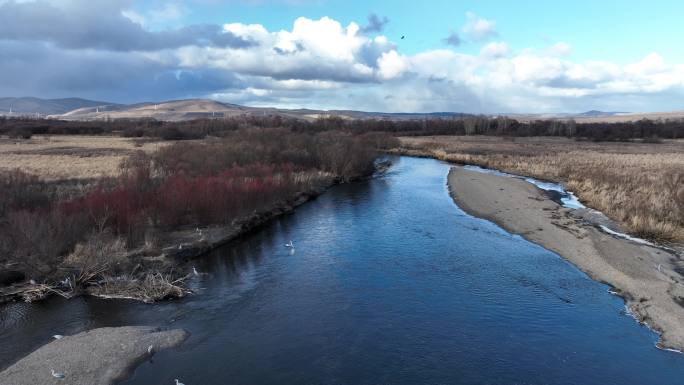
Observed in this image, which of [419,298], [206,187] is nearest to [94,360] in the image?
[419,298]

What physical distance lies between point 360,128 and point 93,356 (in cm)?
10808

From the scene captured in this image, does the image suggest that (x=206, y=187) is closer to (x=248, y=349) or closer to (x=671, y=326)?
(x=248, y=349)

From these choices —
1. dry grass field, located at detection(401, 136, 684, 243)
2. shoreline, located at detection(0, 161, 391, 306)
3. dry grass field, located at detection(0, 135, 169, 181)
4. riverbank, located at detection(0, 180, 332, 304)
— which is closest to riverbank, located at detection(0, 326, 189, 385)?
riverbank, located at detection(0, 180, 332, 304)

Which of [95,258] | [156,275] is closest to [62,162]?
[95,258]

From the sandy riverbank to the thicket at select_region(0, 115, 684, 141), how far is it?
5214cm

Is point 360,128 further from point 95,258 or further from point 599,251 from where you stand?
point 95,258

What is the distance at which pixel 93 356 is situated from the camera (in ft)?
42.4

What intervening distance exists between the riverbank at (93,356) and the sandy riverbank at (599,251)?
14921mm

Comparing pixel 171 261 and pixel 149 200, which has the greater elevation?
pixel 149 200

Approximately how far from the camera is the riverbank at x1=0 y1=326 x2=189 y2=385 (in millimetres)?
11891

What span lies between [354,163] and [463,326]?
37.8 meters

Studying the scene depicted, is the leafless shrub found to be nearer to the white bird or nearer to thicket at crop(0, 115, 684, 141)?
the white bird

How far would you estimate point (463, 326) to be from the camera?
1545cm

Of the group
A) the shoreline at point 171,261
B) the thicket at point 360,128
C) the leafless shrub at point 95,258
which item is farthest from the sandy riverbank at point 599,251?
the thicket at point 360,128
